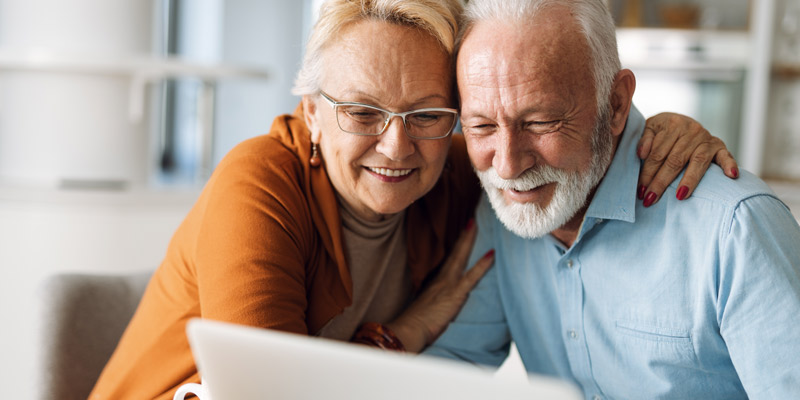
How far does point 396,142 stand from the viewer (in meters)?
1.39

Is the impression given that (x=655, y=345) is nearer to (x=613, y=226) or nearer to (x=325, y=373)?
(x=613, y=226)

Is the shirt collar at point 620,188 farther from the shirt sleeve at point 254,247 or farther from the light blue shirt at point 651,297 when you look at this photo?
the shirt sleeve at point 254,247

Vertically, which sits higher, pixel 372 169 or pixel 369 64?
pixel 369 64

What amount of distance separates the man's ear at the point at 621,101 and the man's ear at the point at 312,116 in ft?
1.89

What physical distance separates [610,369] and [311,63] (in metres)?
0.83

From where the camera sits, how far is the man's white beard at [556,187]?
4.59ft

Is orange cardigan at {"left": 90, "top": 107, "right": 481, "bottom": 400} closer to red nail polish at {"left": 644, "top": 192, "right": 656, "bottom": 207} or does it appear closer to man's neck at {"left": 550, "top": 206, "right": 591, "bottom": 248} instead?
man's neck at {"left": 550, "top": 206, "right": 591, "bottom": 248}

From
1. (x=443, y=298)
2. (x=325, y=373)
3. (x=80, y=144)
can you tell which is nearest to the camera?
(x=325, y=373)

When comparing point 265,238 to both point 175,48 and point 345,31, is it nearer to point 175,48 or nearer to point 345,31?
point 345,31

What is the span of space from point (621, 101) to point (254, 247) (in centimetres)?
74

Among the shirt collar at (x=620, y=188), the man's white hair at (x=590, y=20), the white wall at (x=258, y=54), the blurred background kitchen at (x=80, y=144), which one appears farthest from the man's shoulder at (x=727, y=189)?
the white wall at (x=258, y=54)

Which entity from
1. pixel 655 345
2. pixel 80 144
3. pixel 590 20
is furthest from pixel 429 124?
pixel 80 144

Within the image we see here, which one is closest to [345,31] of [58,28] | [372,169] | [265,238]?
[372,169]

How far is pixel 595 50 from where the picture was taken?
1365 mm
